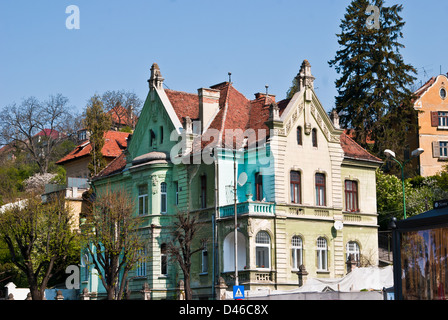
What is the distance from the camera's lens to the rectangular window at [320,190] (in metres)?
49.0

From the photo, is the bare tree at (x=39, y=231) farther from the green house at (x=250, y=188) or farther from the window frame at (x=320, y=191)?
the window frame at (x=320, y=191)

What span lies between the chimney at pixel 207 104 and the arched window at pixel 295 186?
7.56m

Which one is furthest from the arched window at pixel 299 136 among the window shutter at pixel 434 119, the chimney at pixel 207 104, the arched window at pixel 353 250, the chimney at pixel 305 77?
the window shutter at pixel 434 119

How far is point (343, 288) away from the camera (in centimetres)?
3734

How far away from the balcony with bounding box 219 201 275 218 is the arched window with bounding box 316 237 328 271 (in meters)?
4.78

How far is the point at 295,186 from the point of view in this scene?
1880 inches

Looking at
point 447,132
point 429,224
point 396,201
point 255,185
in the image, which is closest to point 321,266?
point 255,185

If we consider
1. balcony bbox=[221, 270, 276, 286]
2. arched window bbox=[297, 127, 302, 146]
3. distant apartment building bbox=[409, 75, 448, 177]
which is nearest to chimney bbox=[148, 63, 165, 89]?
arched window bbox=[297, 127, 302, 146]

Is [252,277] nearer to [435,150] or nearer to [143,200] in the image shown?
[143,200]

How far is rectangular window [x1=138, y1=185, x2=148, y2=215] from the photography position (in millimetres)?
51781

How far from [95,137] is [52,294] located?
623 inches

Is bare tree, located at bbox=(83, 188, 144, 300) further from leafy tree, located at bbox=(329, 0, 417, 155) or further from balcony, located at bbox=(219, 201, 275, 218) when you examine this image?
leafy tree, located at bbox=(329, 0, 417, 155)

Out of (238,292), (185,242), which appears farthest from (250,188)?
(238,292)

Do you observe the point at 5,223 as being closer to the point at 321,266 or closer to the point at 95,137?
the point at 95,137
